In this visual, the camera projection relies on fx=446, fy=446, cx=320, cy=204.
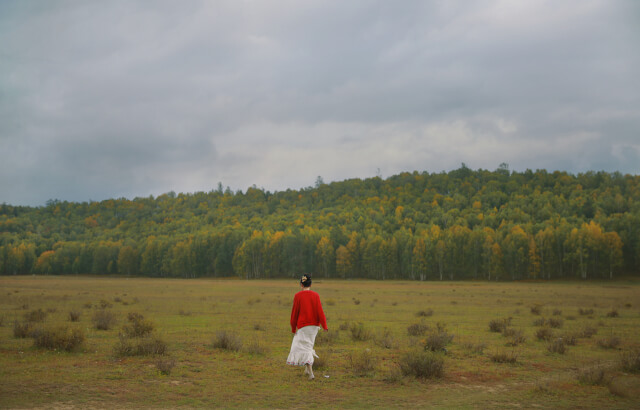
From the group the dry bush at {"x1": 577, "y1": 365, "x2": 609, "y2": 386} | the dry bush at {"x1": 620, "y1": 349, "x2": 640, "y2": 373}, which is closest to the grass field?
the dry bush at {"x1": 577, "y1": 365, "x2": 609, "y2": 386}

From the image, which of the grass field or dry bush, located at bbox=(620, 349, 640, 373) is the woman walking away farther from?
dry bush, located at bbox=(620, 349, 640, 373)

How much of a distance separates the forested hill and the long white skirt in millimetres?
98163

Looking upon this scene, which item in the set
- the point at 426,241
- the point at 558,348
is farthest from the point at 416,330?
the point at 426,241

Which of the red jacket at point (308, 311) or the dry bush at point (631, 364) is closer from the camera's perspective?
the red jacket at point (308, 311)

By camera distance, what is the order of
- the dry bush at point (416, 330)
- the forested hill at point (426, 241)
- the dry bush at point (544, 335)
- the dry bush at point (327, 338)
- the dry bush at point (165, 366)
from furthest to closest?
the forested hill at point (426, 241) < the dry bush at point (416, 330) < the dry bush at point (544, 335) < the dry bush at point (327, 338) < the dry bush at point (165, 366)

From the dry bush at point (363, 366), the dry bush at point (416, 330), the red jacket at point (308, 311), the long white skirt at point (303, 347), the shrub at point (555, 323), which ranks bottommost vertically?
the shrub at point (555, 323)

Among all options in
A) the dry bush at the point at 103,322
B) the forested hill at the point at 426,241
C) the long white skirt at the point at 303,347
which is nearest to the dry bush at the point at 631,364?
the long white skirt at the point at 303,347

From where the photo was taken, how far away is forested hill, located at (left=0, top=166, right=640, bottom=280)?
102188 millimetres

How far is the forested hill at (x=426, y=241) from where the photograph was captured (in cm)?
10219

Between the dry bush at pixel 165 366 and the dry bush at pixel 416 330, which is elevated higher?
the dry bush at pixel 165 366

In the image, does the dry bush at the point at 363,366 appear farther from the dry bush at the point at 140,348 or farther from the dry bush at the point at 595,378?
the dry bush at the point at 140,348

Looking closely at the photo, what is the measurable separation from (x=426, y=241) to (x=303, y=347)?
10805 centimetres

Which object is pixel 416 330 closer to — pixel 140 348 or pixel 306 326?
pixel 306 326

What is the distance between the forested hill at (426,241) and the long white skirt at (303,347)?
322ft
